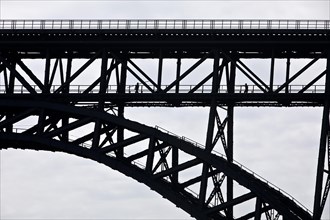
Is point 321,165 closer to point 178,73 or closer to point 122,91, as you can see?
point 178,73

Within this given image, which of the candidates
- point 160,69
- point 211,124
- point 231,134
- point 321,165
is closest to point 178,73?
point 160,69

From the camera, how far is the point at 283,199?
211 feet

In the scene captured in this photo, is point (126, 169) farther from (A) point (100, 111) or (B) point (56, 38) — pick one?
(B) point (56, 38)

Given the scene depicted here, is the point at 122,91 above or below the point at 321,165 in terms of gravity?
above

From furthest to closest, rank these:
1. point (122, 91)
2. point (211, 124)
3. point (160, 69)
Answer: point (122, 91) → point (160, 69) → point (211, 124)

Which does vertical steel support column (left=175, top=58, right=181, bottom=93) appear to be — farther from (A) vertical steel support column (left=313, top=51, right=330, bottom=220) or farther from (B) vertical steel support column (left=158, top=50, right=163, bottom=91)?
(A) vertical steel support column (left=313, top=51, right=330, bottom=220)

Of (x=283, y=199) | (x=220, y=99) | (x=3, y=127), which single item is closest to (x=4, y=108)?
(x=3, y=127)

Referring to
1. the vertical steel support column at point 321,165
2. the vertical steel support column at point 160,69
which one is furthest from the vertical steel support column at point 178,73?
the vertical steel support column at point 321,165

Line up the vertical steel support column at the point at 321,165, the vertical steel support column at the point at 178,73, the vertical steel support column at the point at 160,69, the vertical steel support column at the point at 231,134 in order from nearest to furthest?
the vertical steel support column at the point at 321,165
the vertical steel support column at the point at 231,134
the vertical steel support column at the point at 160,69
the vertical steel support column at the point at 178,73

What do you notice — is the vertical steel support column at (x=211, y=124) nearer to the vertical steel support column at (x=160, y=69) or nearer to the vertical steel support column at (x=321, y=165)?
the vertical steel support column at (x=160, y=69)

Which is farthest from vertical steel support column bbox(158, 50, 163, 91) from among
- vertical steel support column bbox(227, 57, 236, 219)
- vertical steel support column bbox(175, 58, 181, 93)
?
vertical steel support column bbox(227, 57, 236, 219)

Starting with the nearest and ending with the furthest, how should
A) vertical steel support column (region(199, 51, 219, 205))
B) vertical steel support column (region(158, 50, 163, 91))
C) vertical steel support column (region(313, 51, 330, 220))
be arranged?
1. vertical steel support column (region(313, 51, 330, 220))
2. vertical steel support column (region(199, 51, 219, 205))
3. vertical steel support column (region(158, 50, 163, 91))

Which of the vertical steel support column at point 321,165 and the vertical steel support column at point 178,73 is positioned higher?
the vertical steel support column at point 178,73

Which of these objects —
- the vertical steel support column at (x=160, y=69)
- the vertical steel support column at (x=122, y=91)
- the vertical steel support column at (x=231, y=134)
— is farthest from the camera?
the vertical steel support column at (x=122, y=91)
